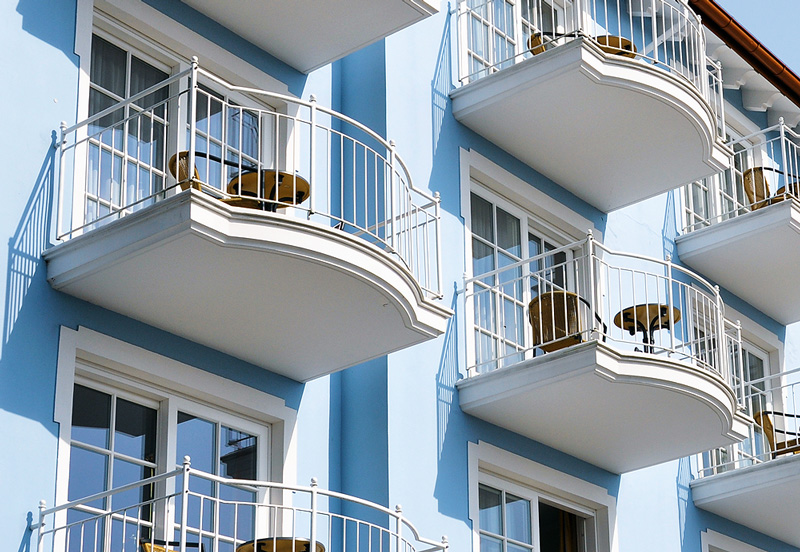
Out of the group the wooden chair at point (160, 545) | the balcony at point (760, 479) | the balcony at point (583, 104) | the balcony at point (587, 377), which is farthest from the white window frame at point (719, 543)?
the wooden chair at point (160, 545)

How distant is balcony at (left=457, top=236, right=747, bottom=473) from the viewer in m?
11.0

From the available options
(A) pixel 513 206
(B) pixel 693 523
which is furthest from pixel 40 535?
(B) pixel 693 523

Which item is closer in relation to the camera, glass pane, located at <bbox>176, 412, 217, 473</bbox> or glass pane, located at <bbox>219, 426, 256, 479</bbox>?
glass pane, located at <bbox>176, 412, 217, 473</bbox>

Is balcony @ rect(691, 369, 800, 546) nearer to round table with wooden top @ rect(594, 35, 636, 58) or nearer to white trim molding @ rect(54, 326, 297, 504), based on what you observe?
round table with wooden top @ rect(594, 35, 636, 58)

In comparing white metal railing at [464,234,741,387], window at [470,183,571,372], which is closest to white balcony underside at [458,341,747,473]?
white metal railing at [464,234,741,387]

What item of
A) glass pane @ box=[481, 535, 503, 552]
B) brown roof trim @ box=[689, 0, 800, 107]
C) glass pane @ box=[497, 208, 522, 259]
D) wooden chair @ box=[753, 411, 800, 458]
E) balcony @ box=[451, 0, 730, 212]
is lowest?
glass pane @ box=[481, 535, 503, 552]

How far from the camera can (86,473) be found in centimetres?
886

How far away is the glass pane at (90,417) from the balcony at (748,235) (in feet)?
25.7

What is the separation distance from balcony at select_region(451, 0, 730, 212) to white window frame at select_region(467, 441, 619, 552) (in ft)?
9.68

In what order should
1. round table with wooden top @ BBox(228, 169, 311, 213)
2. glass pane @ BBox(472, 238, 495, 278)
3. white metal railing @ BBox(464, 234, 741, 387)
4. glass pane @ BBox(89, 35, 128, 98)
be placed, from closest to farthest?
round table with wooden top @ BBox(228, 169, 311, 213) → glass pane @ BBox(89, 35, 128, 98) → white metal railing @ BBox(464, 234, 741, 387) → glass pane @ BBox(472, 238, 495, 278)

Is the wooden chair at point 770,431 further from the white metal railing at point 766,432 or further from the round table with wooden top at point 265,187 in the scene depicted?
the round table with wooden top at point 265,187

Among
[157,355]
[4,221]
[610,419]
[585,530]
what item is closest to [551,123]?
[610,419]

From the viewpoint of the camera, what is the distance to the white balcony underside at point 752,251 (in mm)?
14555

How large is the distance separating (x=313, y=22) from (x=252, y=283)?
106 inches
